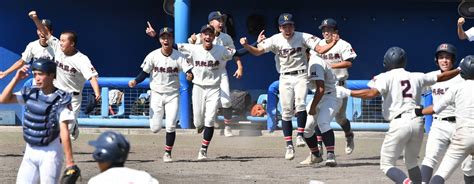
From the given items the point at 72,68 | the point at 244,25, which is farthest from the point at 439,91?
Answer: the point at 244,25

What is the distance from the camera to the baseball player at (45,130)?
721 cm

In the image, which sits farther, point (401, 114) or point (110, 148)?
point (401, 114)

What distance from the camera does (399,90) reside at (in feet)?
29.7

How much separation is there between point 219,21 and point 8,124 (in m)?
4.96

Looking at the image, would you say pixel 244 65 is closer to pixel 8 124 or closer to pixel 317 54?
pixel 8 124

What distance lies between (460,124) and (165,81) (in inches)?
190

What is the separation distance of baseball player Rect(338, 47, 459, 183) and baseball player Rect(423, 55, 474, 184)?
0.31 meters

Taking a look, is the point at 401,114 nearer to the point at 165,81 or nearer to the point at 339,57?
the point at 339,57

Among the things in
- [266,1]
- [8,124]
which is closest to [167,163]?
[8,124]

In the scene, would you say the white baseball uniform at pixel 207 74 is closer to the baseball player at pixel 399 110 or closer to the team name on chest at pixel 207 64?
the team name on chest at pixel 207 64

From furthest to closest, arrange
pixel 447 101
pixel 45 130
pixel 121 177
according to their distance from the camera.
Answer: pixel 447 101, pixel 45 130, pixel 121 177

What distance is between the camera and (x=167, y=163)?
12.4 meters

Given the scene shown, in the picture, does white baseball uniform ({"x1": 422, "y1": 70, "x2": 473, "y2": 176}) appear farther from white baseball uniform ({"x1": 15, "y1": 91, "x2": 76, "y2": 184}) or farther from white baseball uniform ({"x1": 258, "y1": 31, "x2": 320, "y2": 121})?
white baseball uniform ({"x1": 15, "y1": 91, "x2": 76, "y2": 184})

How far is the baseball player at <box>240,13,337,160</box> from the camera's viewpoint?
1216cm
